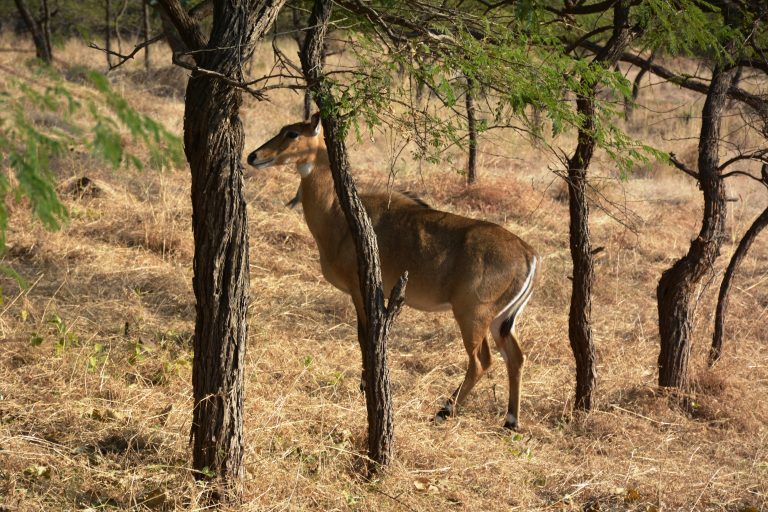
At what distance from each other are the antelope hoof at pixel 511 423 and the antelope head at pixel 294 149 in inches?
108

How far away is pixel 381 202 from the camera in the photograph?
7504 millimetres

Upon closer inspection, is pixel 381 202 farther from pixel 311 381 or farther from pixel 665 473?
pixel 665 473

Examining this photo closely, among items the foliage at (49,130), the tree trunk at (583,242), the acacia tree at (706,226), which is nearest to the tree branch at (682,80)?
the acacia tree at (706,226)

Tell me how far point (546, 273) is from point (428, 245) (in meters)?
3.25

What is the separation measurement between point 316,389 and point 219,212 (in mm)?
2333

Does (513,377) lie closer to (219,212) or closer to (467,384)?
(467,384)

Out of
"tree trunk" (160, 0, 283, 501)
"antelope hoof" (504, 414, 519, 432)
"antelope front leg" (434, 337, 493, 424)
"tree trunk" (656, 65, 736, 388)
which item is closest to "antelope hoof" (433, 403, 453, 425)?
"antelope front leg" (434, 337, 493, 424)

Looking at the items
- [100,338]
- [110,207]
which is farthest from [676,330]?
[110,207]

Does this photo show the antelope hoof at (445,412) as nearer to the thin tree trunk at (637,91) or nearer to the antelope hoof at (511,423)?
the antelope hoof at (511,423)

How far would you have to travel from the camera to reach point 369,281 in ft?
15.9

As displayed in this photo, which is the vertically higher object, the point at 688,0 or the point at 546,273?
the point at 688,0

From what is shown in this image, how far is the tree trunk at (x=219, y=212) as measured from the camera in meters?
4.04

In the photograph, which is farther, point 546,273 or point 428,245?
point 546,273

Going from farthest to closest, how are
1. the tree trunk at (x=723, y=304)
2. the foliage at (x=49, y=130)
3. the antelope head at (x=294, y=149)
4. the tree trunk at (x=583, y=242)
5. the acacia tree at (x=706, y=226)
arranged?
the antelope head at (x=294, y=149), the tree trunk at (x=723, y=304), the acacia tree at (x=706, y=226), the tree trunk at (x=583, y=242), the foliage at (x=49, y=130)
